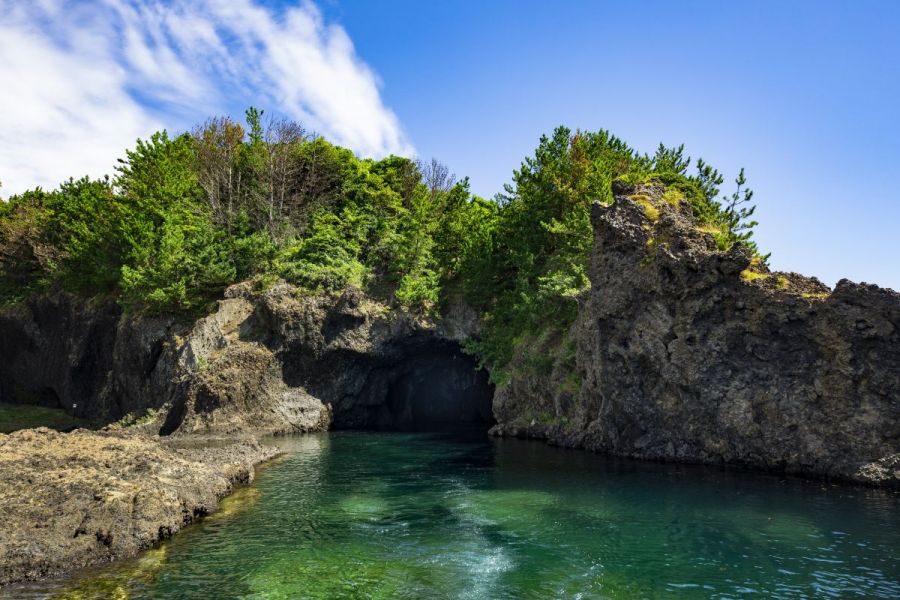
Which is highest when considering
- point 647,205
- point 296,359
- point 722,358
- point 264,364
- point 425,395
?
point 647,205

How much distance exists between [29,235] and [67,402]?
72.9ft

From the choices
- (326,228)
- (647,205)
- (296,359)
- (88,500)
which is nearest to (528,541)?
(88,500)

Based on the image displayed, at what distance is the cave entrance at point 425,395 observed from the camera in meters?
55.1

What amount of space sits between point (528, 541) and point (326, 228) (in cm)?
4263

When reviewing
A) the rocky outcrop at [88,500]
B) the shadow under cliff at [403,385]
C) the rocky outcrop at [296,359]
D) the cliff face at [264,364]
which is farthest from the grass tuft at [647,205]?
the rocky outcrop at [88,500]

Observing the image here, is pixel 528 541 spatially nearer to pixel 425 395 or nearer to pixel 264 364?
pixel 264 364

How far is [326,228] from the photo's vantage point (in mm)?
56094

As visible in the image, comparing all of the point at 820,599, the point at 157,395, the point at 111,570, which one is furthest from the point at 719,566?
the point at 157,395

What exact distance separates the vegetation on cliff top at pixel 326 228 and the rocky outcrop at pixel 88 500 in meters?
27.5

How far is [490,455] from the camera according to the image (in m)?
36.7

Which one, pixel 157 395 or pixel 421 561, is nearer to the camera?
pixel 421 561

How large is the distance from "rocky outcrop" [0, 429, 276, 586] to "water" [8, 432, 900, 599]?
3.11ft

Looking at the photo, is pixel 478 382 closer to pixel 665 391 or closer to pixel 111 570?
pixel 665 391

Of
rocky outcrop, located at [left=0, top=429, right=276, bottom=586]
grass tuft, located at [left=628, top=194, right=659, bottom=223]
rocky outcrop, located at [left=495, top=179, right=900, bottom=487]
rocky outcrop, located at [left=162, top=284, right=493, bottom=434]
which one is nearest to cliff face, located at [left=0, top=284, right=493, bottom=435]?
rocky outcrop, located at [left=162, top=284, right=493, bottom=434]
